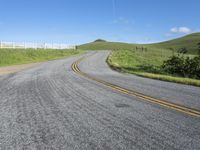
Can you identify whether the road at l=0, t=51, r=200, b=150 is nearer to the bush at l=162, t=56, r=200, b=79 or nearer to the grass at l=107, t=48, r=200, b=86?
the grass at l=107, t=48, r=200, b=86

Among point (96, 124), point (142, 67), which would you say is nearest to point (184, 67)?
point (142, 67)

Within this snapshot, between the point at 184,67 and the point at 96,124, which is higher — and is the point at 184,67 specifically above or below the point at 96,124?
above

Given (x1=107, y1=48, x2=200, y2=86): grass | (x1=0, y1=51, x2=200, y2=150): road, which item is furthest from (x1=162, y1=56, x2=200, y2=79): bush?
(x1=0, y1=51, x2=200, y2=150): road

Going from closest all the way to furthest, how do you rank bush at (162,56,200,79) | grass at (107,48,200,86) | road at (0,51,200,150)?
road at (0,51,200,150) < grass at (107,48,200,86) < bush at (162,56,200,79)

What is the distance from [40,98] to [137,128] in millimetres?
4664

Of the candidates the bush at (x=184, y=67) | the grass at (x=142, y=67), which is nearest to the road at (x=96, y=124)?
the grass at (x=142, y=67)

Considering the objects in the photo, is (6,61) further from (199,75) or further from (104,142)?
(104,142)

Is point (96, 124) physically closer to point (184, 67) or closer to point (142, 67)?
point (184, 67)

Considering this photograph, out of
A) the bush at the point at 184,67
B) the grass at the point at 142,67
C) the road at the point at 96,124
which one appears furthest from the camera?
the bush at the point at 184,67

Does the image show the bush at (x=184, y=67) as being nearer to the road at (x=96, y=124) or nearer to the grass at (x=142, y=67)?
the grass at (x=142, y=67)

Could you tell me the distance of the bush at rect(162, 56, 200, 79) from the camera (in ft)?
80.1

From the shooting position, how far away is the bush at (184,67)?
2441 centimetres

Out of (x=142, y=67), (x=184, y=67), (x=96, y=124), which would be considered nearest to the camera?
(x=96, y=124)

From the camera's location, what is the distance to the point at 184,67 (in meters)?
26.0
